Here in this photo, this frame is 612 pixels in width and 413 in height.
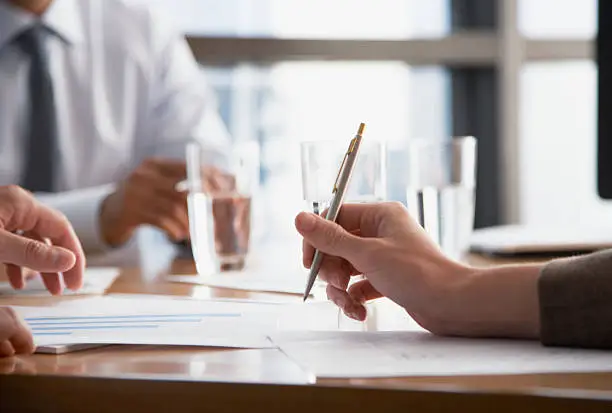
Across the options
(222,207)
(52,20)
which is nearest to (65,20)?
(52,20)

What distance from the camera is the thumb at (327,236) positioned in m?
0.73

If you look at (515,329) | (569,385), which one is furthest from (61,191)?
(569,385)

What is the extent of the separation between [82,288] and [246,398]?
1.84 ft

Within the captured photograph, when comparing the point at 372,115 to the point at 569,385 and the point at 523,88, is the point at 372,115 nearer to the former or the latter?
the point at 523,88

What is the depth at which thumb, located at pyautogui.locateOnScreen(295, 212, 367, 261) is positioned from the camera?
0.73 m

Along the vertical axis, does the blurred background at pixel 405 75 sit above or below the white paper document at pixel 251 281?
above

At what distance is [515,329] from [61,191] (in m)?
1.37

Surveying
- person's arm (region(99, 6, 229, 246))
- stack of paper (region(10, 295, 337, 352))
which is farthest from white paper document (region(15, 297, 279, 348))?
person's arm (region(99, 6, 229, 246))

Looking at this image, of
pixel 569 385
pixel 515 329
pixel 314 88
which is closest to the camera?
pixel 569 385

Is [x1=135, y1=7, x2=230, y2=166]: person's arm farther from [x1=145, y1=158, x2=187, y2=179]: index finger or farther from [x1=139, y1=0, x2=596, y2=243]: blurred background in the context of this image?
[x1=145, y1=158, x2=187, y2=179]: index finger

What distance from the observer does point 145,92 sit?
2061mm

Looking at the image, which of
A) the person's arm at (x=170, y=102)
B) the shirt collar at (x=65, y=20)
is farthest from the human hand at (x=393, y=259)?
the shirt collar at (x=65, y=20)

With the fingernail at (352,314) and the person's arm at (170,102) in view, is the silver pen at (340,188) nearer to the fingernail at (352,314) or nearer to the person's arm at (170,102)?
the fingernail at (352,314)

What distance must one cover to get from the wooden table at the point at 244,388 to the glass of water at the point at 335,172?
0.37 meters
